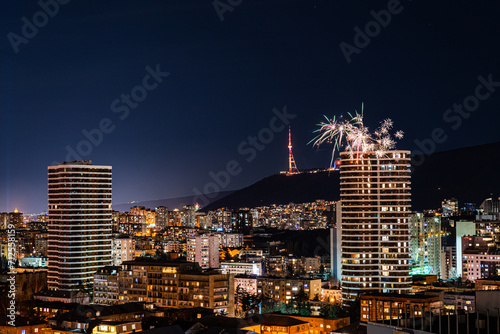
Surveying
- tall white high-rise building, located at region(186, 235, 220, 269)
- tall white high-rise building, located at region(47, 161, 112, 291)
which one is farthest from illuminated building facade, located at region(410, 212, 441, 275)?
tall white high-rise building, located at region(47, 161, 112, 291)

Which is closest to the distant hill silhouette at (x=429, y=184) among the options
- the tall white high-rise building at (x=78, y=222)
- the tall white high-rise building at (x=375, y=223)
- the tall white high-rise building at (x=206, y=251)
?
the tall white high-rise building at (x=206, y=251)

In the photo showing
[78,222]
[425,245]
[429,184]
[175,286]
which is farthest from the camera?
[429,184]

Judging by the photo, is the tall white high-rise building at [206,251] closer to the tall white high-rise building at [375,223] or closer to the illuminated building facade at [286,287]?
the illuminated building facade at [286,287]

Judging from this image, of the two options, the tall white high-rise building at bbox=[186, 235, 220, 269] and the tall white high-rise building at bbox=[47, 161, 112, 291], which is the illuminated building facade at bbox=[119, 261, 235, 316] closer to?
the tall white high-rise building at bbox=[47, 161, 112, 291]

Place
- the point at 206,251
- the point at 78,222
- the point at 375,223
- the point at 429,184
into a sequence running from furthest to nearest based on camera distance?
1. the point at 429,184
2. the point at 206,251
3. the point at 78,222
4. the point at 375,223

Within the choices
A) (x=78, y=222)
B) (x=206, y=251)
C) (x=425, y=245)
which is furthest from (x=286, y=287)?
(x=425, y=245)

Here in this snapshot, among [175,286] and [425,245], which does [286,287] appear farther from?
[425,245]

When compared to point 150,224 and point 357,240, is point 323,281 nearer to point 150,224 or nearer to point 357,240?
point 357,240
